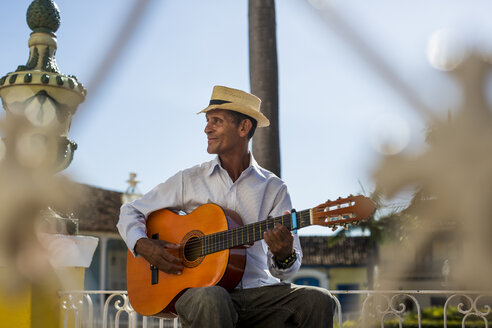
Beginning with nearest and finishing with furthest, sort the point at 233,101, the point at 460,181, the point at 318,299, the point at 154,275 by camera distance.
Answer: the point at 318,299
the point at 154,275
the point at 233,101
the point at 460,181

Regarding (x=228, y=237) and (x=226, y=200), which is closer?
(x=228, y=237)

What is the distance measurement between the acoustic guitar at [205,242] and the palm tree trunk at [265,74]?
5.00ft

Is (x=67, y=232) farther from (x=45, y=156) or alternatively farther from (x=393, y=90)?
(x=393, y=90)

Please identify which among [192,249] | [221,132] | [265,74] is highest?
[265,74]

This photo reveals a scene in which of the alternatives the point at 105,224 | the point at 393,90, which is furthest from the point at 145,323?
the point at 105,224

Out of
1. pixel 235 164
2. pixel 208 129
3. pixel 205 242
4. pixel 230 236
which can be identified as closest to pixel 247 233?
pixel 230 236

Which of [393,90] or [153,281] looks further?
[393,90]

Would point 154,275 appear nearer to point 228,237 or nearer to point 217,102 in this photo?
point 228,237

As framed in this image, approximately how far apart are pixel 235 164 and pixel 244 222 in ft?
1.02

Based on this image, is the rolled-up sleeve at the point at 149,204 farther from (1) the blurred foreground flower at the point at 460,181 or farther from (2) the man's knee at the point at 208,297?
(1) the blurred foreground flower at the point at 460,181

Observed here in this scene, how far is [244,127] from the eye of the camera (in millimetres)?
2805

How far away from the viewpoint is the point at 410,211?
22.8 metres

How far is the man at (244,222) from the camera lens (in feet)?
7.38

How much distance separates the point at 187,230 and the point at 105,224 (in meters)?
13.4
